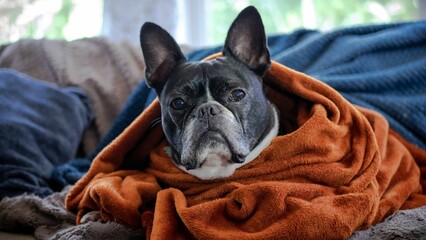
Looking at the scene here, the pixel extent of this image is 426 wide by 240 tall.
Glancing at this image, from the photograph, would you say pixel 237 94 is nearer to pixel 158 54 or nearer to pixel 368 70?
pixel 158 54

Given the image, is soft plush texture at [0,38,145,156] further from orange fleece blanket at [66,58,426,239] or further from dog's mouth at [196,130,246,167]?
dog's mouth at [196,130,246,167]

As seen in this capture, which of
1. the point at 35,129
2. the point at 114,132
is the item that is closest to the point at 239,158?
the point at 114,132

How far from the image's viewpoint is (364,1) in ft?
9.16

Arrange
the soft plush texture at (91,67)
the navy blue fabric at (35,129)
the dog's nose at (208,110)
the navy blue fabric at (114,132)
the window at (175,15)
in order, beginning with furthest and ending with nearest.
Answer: the window at (175,15)
the soft plush texture at (91,67)
the navy blue fabric at (114,132)
the navy blue fabric at (35,129)
the dog's nose at (208,110)

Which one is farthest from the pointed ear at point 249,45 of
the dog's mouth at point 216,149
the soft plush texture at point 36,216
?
the soft plush texture at point 36,216

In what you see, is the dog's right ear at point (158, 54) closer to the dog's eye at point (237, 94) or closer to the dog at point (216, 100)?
the dog at point (216, 100)

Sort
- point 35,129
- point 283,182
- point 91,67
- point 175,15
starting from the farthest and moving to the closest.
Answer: point 175,15
point 91,67
point 35,129
point 283,182

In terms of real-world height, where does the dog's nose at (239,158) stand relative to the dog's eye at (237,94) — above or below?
below

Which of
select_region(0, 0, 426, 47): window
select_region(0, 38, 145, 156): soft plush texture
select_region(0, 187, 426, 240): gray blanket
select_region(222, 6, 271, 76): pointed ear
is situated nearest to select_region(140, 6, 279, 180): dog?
select_region(222, 6, 271, 76): pointed ear

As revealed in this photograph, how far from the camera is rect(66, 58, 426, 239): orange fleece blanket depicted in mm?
1127

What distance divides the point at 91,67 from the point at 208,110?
1127 millimetres

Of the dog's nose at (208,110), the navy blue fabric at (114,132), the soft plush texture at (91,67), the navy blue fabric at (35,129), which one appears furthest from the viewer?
the soft plush texture at (91,67)

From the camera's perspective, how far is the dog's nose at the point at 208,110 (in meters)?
1.23

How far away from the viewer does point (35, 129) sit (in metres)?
1.78
